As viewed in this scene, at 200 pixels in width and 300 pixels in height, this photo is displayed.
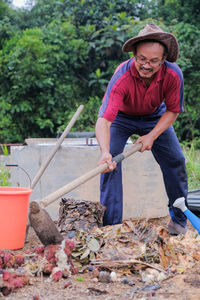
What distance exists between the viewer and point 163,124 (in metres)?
3.13

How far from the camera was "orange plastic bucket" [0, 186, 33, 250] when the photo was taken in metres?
2.89

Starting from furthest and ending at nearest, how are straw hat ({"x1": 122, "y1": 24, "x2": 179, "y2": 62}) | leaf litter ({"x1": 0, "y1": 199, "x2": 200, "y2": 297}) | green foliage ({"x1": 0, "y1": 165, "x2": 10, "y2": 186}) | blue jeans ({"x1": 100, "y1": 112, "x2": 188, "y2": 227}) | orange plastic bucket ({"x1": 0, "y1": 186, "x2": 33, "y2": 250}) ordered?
green foliage ({"x1": 0, "y1": 165, "x2": 10, "y2": 186})
blue jeans ({"x1": 100, "y1": 112, "x2": 188, "y2": 227})
orange plastic bucket ({"x1": 0, "y1": 186, "x2": 33, "y2": 250})
straw hat ({"x1": 122, "y1": 24, "x2": 179, "y2": 62})
leaf litter ({"x1": 0, "y1": 199, "x2": 200, "y2": 297})

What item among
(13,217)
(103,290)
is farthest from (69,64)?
(103,290)

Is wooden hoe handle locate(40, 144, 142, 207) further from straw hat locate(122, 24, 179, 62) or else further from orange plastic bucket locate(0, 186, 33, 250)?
straw hat locate(122, 24, 179, 62)

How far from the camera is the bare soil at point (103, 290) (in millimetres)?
2088

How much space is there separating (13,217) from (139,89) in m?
1.37

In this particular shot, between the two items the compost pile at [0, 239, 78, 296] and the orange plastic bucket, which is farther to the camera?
the orange plastic bucket

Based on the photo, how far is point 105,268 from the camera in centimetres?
247

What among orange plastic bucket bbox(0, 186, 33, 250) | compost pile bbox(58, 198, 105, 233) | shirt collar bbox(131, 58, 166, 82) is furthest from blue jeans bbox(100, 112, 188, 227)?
orange plastic bucket bbox(0, 186, 33, 250)

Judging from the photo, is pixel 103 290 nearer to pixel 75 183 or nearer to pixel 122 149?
pixel 75 183

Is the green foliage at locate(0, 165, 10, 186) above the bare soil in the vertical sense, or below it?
above

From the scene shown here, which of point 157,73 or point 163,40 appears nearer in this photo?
point 163,40

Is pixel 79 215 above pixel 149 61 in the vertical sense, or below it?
below

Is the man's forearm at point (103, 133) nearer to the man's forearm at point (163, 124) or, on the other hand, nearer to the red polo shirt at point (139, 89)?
the red polo shirt at point (139, 89)
